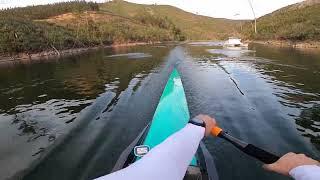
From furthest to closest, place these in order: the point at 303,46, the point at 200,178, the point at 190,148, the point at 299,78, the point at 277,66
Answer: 1. the point at 303,46
2. the point at 277,66
3. the point at 299,78
4. the point at 200,178
5. the point at 190,148

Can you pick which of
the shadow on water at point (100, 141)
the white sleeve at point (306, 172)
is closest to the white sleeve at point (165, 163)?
the white sleeve at point (306, 172)

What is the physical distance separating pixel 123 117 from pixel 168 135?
228 inches

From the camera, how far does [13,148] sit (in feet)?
37.1

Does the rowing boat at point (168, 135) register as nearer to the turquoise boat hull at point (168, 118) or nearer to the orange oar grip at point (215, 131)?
the turquoise boat hull at point (168, 118)

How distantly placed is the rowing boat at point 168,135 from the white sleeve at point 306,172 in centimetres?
387

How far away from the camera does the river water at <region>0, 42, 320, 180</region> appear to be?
981 centimetres

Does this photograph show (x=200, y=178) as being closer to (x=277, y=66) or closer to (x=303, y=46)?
(x=277, y=66)

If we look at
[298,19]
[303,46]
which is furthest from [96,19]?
[303,46]

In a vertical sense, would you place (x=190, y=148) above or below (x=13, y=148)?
above

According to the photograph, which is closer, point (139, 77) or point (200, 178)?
point (200, 178)

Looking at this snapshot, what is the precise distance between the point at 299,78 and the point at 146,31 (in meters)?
101

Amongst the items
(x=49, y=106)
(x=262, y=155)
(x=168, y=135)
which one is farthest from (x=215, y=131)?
(x=49, y=106)

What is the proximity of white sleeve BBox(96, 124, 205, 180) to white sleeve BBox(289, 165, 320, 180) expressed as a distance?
1.00 metres

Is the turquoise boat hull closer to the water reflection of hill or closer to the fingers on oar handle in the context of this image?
the fingers on oar handle
